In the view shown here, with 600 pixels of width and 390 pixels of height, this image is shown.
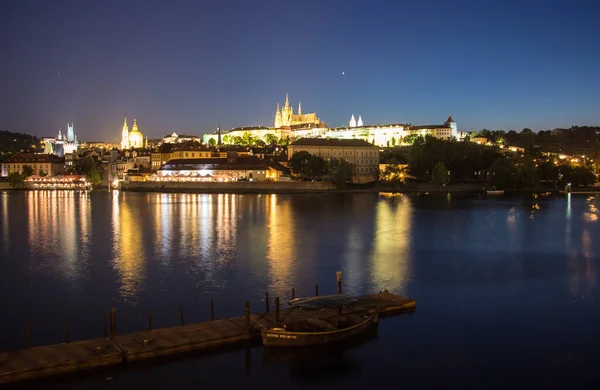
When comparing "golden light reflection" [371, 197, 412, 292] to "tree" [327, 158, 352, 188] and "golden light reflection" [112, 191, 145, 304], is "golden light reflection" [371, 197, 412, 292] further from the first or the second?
"tree" [327, 158, 352, 188]

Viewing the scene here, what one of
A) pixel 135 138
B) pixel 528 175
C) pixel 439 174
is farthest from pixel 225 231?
pixel 135 138

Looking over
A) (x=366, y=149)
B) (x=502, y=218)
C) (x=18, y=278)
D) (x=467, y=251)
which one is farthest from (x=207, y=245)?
(x=366, y=149)

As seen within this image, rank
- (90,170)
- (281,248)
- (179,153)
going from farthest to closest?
(179,153) < (90,170) < (281,248)

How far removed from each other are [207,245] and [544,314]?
1231cm

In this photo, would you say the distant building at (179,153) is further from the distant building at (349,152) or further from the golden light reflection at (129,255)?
the golden light reflection at (129,255)

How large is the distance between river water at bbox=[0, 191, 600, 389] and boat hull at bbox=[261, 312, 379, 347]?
A: 24 centimetres

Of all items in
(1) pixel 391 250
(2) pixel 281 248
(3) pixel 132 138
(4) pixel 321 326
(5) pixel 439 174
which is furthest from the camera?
(3) pixel 132 138

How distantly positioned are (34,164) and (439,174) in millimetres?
52635

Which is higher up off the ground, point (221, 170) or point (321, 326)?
point (221, 170)

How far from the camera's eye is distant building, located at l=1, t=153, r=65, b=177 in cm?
7106

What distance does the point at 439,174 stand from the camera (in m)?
54.8

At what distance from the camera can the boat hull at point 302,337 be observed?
8.91m

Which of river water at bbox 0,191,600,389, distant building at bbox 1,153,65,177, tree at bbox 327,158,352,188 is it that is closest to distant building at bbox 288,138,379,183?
tree at bbox 327,158,352,188

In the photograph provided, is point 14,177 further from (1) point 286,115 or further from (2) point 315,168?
(1) point 286,115
